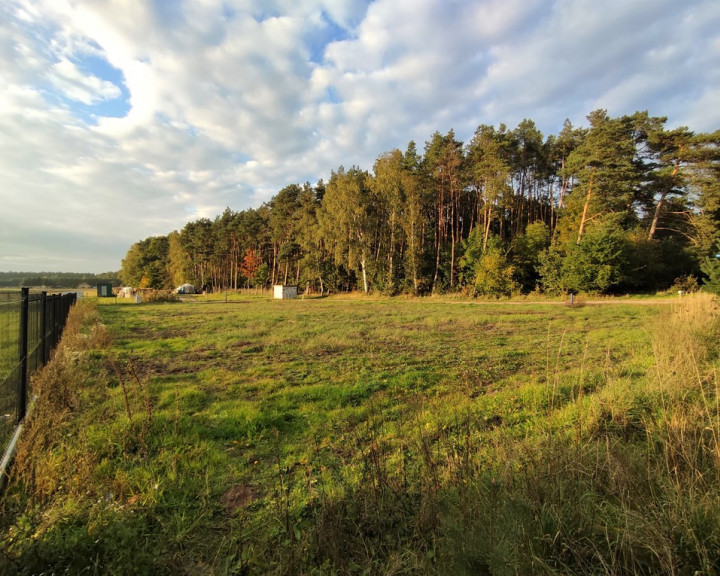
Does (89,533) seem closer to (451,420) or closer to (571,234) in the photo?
(451,420)

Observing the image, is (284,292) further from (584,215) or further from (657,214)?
(657,214)

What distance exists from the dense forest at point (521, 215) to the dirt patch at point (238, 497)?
33313mm

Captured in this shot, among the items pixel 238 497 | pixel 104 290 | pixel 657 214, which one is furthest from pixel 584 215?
pixel 104 290

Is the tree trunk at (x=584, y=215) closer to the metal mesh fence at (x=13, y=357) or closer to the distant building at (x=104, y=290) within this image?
the metal mesh fence at (x=13, y=357)

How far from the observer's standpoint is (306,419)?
5113 mm

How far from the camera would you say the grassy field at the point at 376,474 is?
205 cm

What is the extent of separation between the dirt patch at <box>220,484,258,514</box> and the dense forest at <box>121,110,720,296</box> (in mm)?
33313

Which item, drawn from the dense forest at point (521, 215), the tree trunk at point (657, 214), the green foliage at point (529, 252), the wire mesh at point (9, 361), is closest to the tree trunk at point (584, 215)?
the dense forest at point (521, 215)

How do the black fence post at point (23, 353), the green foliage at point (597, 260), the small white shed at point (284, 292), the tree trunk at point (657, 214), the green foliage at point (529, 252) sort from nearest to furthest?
the black fence post at point (23, 353), the green foliage at point (597, 260), the tree trunk at point (657, 214), the green foliage at point (529, 252), the small white shed at point (284, 292)

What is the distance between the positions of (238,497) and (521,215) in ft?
158

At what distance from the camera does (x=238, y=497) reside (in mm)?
3250

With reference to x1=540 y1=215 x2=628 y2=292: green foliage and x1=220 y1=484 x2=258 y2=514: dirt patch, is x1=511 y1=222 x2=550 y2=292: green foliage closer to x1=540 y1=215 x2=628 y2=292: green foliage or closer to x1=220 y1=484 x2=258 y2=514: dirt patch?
x1=540 y1=215 x2=628 y2=292: green foliage

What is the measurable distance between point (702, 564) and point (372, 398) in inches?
179

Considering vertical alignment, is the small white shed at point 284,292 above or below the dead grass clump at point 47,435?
above
